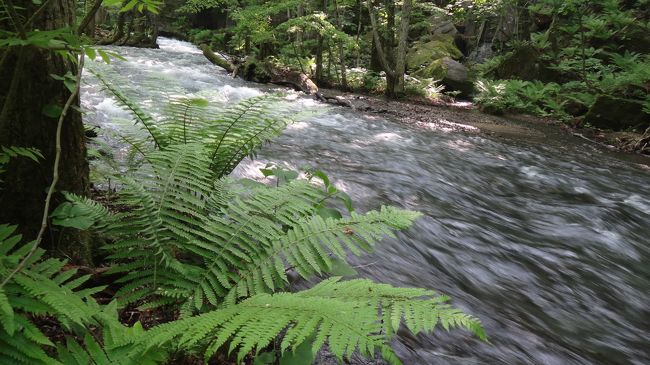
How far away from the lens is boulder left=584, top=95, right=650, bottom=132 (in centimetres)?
1108

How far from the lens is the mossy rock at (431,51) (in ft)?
57.7

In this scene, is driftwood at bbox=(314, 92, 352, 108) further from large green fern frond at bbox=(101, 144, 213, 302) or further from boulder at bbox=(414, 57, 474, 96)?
large green fern frond at bbox=(101, 144, 213, 302)

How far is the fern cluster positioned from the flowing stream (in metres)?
0.61

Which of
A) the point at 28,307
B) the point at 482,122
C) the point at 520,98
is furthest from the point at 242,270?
the point at 520,98

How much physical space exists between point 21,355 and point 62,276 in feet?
1.17

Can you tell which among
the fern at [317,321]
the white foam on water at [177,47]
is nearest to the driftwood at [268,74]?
the white foam on water at [177,47]

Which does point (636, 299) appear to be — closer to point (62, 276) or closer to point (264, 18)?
point (62, 276)

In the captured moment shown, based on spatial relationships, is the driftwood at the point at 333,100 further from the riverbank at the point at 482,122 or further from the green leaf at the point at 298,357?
the green leaf at the point at 298,357

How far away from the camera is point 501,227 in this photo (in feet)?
16.3

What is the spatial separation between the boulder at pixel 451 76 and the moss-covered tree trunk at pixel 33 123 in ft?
48.3

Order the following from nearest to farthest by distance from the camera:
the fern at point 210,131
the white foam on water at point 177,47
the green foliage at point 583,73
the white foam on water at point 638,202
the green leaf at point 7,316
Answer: the green leaf at point 7,316 → the fern at point 210,131 → the white foam on water at point 638,202 → the green foliage at point 583,73 → the white foam on water at point 177,47

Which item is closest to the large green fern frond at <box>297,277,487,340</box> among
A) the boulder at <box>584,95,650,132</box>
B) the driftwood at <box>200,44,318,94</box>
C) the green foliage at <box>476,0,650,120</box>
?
the driftwood at <box>200,44,318,94</box>

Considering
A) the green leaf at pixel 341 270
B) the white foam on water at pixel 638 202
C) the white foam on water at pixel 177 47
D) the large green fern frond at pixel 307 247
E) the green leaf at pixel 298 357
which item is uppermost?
the large green fern frond at pixel 307 247

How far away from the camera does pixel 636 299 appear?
379cm
